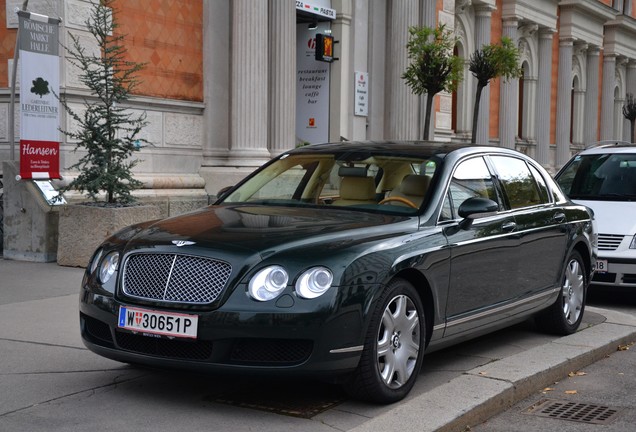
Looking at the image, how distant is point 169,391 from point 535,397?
240cm

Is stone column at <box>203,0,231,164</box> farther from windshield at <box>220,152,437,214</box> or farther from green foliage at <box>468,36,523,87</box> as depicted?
windshield at <box>220,152,437,214</box>

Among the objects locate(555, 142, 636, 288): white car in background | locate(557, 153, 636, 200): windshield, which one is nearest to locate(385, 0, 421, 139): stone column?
locate(555, 142, 636, 288): white car in background

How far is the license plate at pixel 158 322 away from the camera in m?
5.30

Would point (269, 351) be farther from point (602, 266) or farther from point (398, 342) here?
point (602, 266)

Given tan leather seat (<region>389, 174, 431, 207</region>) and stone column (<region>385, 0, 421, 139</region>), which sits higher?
stone column (<region>385, 0, 421, 139</region>)

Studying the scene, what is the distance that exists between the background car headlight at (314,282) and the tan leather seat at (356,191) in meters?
1.40

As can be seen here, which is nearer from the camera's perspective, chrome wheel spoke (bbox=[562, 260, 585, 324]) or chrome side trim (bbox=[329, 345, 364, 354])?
chrome side trim (bbox=[329, 345, 364, 354])

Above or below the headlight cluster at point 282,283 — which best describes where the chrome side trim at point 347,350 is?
below

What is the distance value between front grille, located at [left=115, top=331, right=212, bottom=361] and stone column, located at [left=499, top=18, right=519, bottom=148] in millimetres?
25115

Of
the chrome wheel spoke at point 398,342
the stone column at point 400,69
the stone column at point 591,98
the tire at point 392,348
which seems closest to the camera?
the tire at point 392,348

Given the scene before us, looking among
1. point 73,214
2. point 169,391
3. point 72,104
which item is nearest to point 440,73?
point 72,104

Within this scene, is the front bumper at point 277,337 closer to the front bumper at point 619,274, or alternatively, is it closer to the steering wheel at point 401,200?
the steering wheel at point 401,200

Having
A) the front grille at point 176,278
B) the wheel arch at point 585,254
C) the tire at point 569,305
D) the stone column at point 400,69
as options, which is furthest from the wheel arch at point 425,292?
the stone column at point 400,69

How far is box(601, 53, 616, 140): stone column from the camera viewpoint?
38.8m
